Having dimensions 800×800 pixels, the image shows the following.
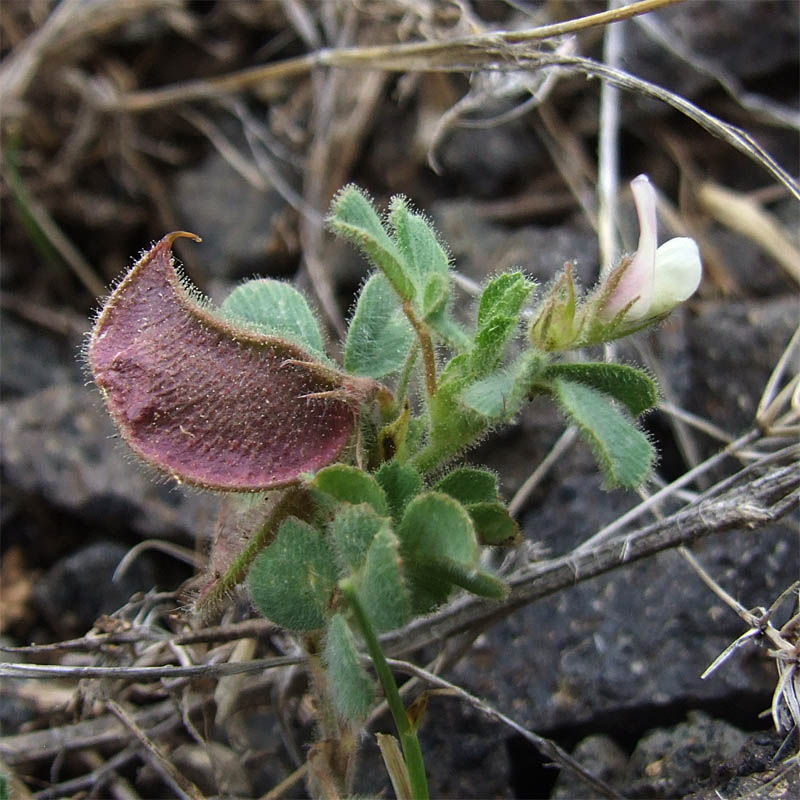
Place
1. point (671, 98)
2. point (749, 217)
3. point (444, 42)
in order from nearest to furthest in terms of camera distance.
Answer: point (671, 98)
point (444, 42)
point (749, 217)

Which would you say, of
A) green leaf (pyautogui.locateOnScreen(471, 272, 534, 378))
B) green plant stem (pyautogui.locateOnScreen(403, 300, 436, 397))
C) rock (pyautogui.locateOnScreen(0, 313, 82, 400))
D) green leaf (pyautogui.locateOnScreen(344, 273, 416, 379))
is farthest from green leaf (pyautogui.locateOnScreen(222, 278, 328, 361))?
rock (pyautogui.locateOnScreen(0, 313, 82, 400))

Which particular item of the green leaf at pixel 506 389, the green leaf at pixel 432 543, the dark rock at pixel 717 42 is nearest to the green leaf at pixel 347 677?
the green leaf at pixel 432 543

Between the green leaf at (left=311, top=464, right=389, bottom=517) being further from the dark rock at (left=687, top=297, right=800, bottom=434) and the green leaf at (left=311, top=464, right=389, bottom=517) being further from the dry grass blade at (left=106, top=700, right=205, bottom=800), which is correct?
the dark rock at (left=687, top=297, right=800, bottom=434)

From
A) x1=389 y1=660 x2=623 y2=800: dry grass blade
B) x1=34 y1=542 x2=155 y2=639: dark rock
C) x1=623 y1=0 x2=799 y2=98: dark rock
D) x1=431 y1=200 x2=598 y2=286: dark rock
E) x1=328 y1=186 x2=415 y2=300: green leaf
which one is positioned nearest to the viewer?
x1=328 y1=186 x2=415 y2=300: green leaf

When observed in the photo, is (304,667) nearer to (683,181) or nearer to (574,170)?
(574,170)

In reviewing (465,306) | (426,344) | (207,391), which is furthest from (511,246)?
(207,391)

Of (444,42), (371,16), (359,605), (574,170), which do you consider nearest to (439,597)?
(359,605)

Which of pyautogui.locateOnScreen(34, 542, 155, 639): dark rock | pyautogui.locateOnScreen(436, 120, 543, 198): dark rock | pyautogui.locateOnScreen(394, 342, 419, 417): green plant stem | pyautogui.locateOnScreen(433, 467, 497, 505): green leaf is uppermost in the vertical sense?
pyautogui.locateOnScreen(436, 120, 543, 198): dark rock
